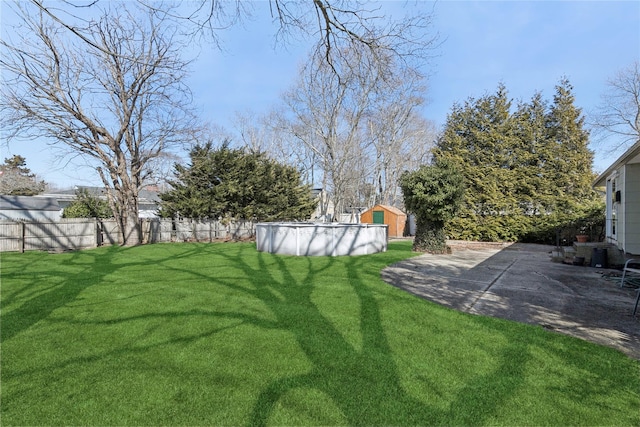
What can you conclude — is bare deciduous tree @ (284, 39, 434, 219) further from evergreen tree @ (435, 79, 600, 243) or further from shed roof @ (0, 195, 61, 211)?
shed roof @ (0, 195, 61, 211)

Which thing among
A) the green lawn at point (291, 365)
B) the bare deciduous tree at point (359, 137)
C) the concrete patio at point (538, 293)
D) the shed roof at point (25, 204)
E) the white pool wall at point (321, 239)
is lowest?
the green lawn at point (291, 365)

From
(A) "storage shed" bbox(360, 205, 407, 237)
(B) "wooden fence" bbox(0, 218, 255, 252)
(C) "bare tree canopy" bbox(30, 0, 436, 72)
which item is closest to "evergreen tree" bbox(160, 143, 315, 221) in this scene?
(B) "wooden fence" bbox(0, 218, 255, 252)

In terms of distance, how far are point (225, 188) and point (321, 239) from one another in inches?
339

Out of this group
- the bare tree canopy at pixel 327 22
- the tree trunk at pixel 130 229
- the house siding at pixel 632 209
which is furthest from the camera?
the tree trunk at pixel 130 229

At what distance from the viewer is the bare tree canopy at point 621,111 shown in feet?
63.9

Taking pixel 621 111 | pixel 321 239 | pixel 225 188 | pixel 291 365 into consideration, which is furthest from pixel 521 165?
pixel 291 365

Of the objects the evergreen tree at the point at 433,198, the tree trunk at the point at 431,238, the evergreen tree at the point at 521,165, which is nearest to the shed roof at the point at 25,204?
the evergreen tree at the point at 433,198

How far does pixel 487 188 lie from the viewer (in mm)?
15969

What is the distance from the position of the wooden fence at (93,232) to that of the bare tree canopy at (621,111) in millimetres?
23266

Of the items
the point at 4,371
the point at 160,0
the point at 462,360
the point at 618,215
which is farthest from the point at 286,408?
the point at 618,215

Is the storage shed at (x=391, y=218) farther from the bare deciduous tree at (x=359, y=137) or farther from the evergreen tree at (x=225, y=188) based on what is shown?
the evergreen tree at (x=225, y=188)

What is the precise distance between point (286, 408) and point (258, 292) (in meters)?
3.30

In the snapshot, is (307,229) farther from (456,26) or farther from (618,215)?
(618,215)

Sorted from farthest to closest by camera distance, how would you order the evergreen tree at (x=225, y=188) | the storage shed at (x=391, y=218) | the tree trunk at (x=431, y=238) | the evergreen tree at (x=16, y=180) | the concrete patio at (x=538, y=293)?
the evergreen tree at (x=16, y=180), the storage shed at (x=391, y=218), the evergreen tree at (x=225, y=188), the tree trunk at (x=431, y=238), the concrete patio at (x=538, y=293)
